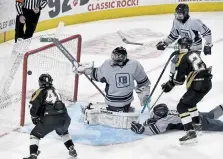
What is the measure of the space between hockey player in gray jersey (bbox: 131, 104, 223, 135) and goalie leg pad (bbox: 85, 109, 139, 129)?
4.2 inches

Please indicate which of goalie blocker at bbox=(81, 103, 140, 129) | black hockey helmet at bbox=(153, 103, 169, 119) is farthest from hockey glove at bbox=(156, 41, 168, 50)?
black hockey helmet at bbox=(153, 103, 169, 119)

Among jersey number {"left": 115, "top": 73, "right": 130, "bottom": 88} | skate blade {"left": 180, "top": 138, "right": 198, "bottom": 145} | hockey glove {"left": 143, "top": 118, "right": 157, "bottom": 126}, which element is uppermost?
jersey number {"left": 115, "top": 73, "right": 130, "bottom": 88}

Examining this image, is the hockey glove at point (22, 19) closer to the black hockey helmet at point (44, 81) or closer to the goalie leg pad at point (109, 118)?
the goalie leg pad at point (109, 118)

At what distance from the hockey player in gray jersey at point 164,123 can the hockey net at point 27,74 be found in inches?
40.8

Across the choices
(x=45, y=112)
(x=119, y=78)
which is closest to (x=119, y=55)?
(x=119, y=78)

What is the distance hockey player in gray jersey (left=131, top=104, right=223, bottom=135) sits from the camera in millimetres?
4871

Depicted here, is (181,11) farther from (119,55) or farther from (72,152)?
(72,152)

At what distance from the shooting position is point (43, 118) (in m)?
4.31

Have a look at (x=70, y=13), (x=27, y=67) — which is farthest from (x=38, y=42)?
(x=70, y=13)

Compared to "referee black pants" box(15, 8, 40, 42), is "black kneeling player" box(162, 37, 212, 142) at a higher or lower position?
lower

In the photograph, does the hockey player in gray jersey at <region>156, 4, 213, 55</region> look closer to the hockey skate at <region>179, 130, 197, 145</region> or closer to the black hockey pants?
the hockey skate at <region>179, 130, 197, 145</region>

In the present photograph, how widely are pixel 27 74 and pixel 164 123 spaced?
1278 mm

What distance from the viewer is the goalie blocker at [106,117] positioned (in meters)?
5.04

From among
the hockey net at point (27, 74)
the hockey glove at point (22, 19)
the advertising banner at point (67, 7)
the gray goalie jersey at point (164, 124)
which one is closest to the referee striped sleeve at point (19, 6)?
the hockey glove at point (22, 19)
